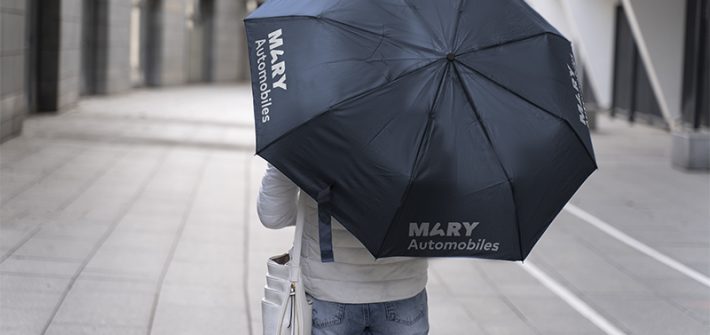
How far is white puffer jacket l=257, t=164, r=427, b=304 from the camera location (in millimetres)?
3320

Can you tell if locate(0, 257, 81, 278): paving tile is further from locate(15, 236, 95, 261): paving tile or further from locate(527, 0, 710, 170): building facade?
locate(527, 0, 710, 170): building facade

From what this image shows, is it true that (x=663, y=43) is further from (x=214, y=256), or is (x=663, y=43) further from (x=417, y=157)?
(x=417, y=157)

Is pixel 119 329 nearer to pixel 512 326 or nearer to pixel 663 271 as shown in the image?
pixel 512 326

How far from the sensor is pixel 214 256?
7.96 meters

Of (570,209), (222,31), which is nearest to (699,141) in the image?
(570,209)

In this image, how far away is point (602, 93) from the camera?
88.3 ft

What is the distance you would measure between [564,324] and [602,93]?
21018 mm

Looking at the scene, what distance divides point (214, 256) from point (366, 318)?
4.74 meters

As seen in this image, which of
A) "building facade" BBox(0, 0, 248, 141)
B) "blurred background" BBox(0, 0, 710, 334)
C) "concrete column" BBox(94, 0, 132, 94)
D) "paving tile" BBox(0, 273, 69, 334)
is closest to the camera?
"paving tile" BBox(0, 273, 69, 334)

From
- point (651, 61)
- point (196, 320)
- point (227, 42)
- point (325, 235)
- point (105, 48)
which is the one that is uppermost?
point (325, 235)

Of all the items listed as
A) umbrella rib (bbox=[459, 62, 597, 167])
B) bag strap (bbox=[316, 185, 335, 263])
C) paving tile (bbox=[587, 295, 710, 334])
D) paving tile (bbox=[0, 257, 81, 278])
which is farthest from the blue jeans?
paving tile (bbox=[0, 257, 81, 278])

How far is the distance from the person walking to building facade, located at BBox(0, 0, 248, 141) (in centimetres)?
1068

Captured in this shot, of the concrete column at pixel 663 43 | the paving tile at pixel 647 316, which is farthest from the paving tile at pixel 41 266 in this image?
the concrete column at pixel 663 43

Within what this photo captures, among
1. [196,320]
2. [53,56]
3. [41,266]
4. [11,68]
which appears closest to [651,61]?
[53,56]
